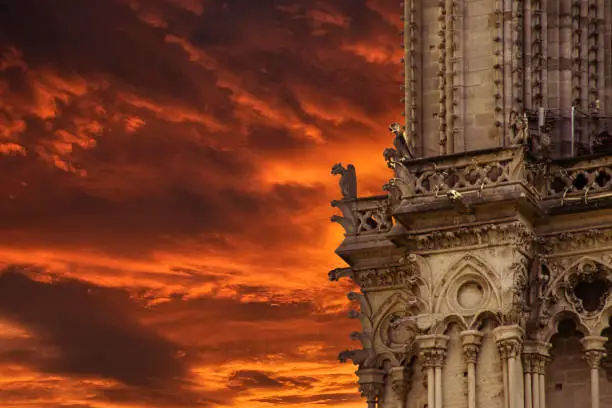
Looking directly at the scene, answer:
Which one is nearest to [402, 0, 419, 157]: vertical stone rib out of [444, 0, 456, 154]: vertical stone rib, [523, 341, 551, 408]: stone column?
[444, 0, 456, 154]: vertical stone rib

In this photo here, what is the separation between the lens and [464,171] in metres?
42.9

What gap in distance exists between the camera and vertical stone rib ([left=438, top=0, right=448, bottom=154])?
44.7 meters

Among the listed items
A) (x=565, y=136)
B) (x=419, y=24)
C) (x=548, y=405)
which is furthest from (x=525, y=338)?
(x=419, y=24)

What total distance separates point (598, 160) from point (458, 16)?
14.3 ft

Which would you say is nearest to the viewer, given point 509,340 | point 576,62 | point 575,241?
point 509,340

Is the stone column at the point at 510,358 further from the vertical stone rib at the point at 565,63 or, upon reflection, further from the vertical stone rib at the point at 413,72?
the vertical stone rib at the point at 413,72

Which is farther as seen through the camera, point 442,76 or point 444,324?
point 442,76

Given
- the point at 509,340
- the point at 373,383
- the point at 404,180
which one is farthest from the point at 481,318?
the point at 373,383

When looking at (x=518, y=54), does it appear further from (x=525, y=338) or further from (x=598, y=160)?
(x=525, y=338)

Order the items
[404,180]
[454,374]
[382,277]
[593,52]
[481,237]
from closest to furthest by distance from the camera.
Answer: [454,374], [481,237], [404,180], [593,52], [382,277]

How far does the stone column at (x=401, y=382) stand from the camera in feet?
146

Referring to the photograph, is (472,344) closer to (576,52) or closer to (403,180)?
(403,180)

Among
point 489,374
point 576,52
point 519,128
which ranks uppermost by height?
point 576,52

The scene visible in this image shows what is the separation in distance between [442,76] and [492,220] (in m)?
4.05
